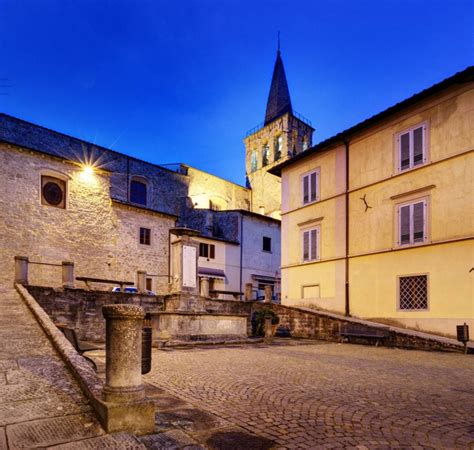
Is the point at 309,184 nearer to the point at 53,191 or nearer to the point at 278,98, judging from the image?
the point at 53,191

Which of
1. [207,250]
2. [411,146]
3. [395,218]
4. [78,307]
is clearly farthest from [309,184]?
[78,307]

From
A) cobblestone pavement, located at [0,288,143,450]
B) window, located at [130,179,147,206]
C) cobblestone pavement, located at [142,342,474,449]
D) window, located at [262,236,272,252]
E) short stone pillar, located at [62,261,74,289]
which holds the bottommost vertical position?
cobblestone pavement, located at [142,342,474,449]

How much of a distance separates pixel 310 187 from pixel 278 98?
3217cm

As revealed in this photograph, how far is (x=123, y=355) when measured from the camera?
372 cm

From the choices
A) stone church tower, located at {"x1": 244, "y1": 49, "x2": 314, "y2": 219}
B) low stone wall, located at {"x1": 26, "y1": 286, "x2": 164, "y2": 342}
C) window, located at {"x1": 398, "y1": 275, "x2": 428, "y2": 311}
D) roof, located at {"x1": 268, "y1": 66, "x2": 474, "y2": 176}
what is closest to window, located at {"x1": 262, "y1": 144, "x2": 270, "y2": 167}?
stone church tower, located at {"x1": 244, "y1": 49, "x2": 314, "y2": 219}

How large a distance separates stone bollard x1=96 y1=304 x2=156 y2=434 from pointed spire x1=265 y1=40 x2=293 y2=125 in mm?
45772

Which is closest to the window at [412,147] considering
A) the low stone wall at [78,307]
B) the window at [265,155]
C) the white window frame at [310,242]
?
the white window frame at [310,242]

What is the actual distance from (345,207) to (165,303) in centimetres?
924

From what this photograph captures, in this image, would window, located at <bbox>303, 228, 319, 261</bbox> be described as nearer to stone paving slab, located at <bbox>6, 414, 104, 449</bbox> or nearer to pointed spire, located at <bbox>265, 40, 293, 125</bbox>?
stone paving slab, located at <bbox>6, 414, 104, 449</bbox>

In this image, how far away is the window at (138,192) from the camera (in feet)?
103

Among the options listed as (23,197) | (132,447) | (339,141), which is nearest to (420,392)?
(132,447)

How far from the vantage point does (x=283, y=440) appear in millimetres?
3689

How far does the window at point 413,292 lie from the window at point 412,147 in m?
4.48

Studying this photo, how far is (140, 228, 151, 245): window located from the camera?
2491cm
